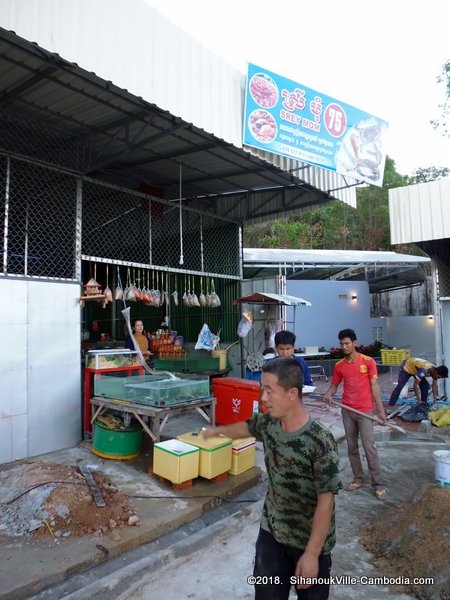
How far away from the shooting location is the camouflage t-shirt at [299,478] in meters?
2.03

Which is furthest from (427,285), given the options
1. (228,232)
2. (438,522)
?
(438,522)

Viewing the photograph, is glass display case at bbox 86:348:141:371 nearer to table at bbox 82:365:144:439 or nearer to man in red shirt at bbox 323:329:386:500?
table at bbox 82:365:144:439

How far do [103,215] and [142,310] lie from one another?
3.81 meters

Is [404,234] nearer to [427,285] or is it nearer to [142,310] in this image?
[142,310]

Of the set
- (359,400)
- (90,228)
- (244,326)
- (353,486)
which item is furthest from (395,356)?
(90,228)

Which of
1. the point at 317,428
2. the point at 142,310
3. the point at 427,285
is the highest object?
the point at 427,285

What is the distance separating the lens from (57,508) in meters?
3.94

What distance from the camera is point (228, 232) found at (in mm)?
10367

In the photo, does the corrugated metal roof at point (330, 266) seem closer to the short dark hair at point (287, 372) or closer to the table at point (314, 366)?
the table at point (314, 366)

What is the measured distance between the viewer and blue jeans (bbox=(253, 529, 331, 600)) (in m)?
2.10

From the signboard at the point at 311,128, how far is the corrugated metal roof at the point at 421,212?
147 cm

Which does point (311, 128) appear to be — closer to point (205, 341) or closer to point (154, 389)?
point (205, 341)

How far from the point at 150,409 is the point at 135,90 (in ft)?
12.9

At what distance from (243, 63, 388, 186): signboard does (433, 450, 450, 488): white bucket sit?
4920 millimetres
